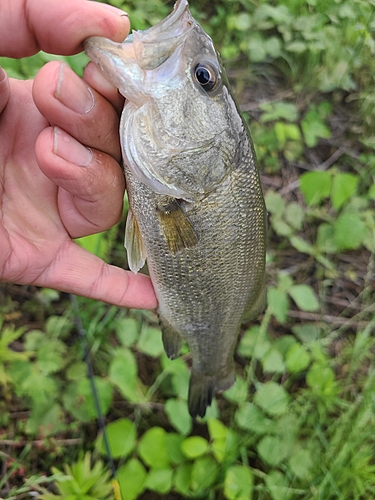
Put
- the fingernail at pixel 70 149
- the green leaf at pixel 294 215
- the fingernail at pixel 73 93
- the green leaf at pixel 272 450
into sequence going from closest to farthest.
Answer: the fingernail at pixel 73 93 < the fingernail at pixel 70 149 < the green leaf at pixel 272 450 < the green leaf at pixel 294 215

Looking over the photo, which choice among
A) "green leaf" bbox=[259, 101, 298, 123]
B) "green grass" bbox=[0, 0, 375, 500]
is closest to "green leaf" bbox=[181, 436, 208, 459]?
"green grass" bbox=[0, 0, 375, 500]

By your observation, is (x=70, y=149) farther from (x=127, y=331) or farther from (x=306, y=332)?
(x=306, y=332)

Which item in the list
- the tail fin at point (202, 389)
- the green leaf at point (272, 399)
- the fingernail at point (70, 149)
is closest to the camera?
the fingernail at point (70, 149)

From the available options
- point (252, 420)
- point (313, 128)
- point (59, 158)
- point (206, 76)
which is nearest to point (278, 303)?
point (252, 420)

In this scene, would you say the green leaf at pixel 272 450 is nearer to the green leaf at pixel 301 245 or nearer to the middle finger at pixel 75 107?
the green leaf at pixel 301 245

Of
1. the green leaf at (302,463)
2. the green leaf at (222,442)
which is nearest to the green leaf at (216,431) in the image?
the green leaf at (222,442)

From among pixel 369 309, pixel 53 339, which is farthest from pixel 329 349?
pixel 53 339

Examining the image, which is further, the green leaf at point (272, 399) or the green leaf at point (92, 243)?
the green leaf at point (272, 399)
